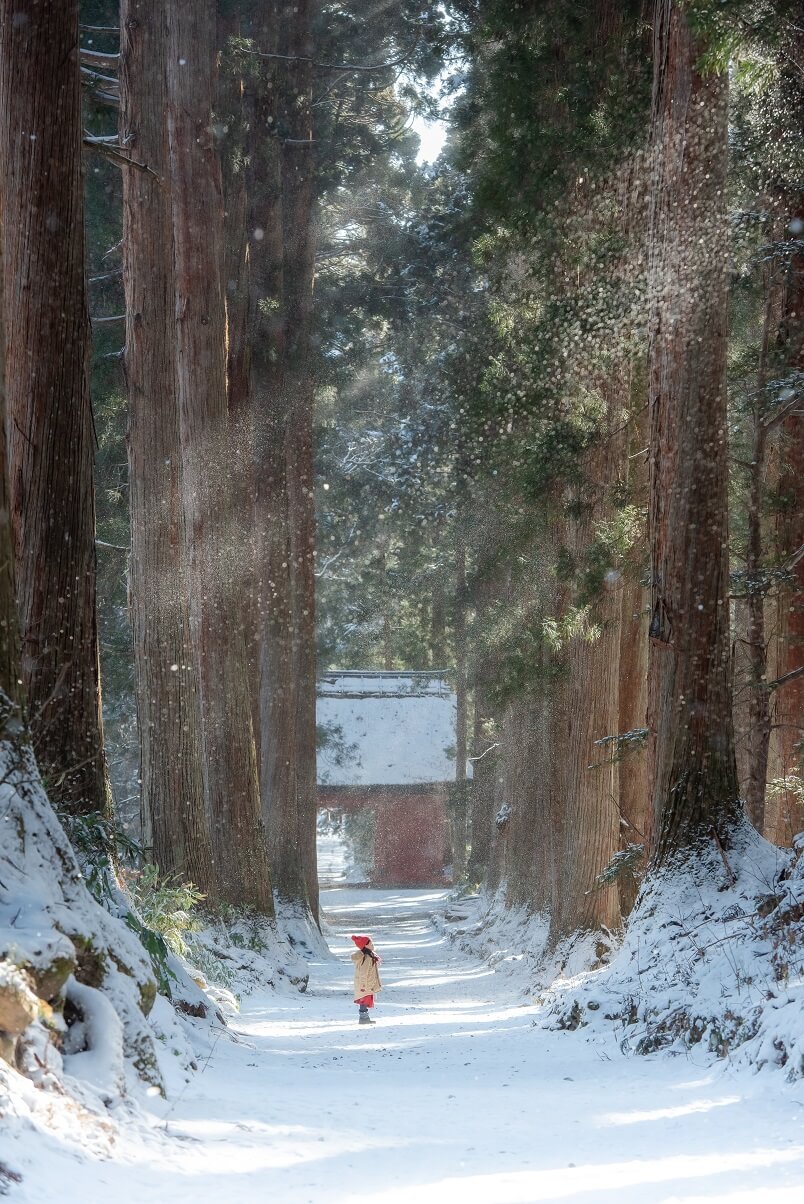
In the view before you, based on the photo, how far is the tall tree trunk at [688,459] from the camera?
902 centimetres

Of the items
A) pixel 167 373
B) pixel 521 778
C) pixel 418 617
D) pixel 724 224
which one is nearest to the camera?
pixel 724 224

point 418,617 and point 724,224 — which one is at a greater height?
point 724,224

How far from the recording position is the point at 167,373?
13.1 metres

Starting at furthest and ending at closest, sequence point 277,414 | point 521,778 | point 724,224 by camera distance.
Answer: point 521,778 < point 277,414 < point 724,224

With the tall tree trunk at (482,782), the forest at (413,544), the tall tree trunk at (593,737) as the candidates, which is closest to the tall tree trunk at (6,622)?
the forest at (413,544)

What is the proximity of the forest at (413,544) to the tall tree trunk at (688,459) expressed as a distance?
32 mm

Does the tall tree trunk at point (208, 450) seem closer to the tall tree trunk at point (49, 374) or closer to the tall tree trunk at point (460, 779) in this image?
the tall tree trunk at point (49, 374)

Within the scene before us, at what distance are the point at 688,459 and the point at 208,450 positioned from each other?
6.63 metres

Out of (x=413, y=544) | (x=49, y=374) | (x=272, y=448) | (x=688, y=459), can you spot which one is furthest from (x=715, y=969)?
(x=413, y=544)

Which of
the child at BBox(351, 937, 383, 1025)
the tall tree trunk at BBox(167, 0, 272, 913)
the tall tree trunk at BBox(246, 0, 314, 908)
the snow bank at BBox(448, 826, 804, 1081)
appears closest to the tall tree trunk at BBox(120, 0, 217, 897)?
the tall tree trunk at BBox(167, 0, 272, 913)

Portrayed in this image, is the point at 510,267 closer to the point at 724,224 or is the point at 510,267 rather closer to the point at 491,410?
the point at 491,410

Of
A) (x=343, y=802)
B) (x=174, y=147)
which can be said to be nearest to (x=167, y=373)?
(x=174, y=147)

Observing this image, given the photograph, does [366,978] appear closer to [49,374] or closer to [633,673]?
[633,673]

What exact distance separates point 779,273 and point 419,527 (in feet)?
52.4
